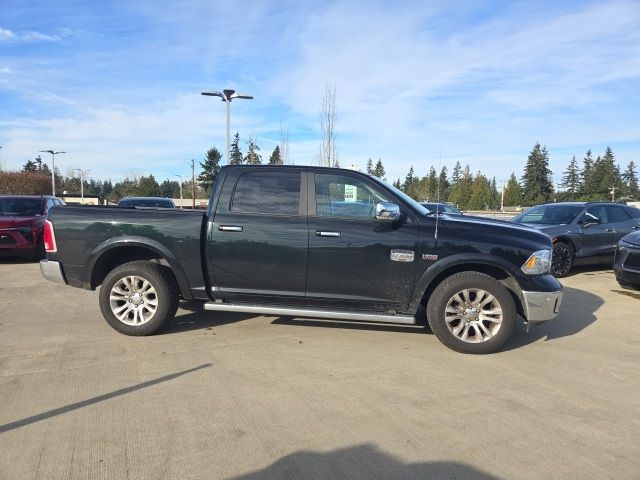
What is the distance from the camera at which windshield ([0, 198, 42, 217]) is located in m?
11.9

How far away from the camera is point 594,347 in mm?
5359

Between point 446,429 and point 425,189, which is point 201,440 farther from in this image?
point 425,189

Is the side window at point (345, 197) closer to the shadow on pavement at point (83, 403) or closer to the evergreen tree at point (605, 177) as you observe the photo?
the shadow on pavement at point (83, 403)

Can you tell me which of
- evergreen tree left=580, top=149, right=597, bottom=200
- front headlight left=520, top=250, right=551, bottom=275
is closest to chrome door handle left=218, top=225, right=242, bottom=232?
front headlight left=520, top=250, right=551, bottom=275

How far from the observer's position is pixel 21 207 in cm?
1212

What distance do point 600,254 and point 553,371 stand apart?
6802 millimetres

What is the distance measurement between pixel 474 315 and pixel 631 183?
379 ft

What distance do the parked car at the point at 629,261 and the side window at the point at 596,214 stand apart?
83.9 inches

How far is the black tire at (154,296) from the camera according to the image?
17.7ft

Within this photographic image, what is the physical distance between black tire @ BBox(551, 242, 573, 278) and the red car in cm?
1104

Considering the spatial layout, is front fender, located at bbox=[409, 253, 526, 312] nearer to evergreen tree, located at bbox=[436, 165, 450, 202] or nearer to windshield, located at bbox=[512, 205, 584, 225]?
windshield, located at bbox=[512, 205, 584, 225]

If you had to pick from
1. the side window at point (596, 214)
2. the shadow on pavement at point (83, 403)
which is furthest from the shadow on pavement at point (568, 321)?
the shadow on pavement at point (83, 403)

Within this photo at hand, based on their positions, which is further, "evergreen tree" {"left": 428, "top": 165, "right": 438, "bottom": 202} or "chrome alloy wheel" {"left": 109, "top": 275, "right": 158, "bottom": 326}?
"evergreen tree" {"left": 428, "top": 165, "right": 438, "bottom": 202}

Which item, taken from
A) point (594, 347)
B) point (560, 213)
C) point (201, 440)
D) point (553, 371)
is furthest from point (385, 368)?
point (560, 213)
